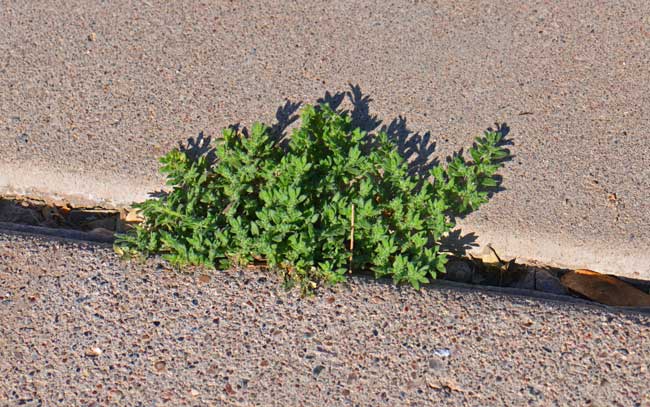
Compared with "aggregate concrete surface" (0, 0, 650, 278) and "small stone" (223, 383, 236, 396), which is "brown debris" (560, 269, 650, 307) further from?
"small stone" (223, 383, 236, 396)

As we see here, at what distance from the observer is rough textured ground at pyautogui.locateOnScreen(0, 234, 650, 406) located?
7.43 feet

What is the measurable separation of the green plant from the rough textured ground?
10cm

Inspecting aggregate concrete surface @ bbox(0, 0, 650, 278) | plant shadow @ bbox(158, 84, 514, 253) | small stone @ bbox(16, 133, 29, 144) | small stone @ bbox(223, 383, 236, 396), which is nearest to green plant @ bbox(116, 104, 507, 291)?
plant shadow @ bbox(158, 84, 514, 253)

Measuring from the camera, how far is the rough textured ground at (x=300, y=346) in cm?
227

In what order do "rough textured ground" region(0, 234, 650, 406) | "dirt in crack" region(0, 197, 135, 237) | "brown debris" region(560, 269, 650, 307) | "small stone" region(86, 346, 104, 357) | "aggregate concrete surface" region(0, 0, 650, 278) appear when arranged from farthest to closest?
"dirt in crack" region(0, 197, 135, 237) → "aggregate concrete surface" region(0, 0, 650, 278) → "brown debris" region(560, 269, 650, 307) → "small stone" region(86, 346, 104, 357) → "rough textured ground" region(0, 234, 650, 406)

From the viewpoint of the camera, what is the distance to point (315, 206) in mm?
2551

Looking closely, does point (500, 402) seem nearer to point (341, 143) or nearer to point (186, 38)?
point (341, 143)

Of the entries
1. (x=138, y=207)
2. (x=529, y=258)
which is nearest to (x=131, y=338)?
(x=138, y=207)

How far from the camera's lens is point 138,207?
2.61 metres

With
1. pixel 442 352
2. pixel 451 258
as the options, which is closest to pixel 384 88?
pixel 451 258

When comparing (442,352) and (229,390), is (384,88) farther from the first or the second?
(229,390)

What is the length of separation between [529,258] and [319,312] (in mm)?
866

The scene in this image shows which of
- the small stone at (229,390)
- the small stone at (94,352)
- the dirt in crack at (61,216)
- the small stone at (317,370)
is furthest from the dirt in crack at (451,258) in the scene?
the small stone at (229,390)

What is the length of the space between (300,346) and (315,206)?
21.3 inches
